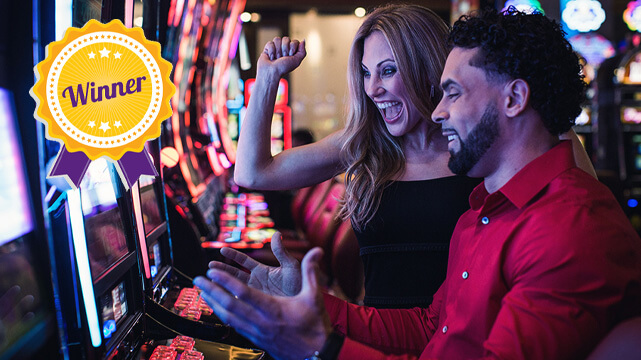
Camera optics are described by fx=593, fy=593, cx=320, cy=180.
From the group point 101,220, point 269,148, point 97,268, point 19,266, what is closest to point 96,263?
point 97,268

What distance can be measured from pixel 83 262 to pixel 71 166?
20cm

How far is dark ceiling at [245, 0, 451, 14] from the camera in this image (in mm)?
8938

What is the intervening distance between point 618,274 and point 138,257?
117 centimetres

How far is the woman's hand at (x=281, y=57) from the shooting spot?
1821mm

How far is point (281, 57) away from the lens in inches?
73.1

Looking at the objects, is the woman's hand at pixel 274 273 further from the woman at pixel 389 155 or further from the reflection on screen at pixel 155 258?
the reflection on screen at pixel 155 258

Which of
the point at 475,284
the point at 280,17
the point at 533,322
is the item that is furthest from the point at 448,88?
the point at 280,17

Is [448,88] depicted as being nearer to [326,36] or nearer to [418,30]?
[418,30]

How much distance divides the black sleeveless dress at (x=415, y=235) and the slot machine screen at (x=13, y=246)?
3.26 ft

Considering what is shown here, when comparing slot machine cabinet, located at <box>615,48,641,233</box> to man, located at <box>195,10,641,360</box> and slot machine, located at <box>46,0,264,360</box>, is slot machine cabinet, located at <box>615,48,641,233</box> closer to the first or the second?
man, located at <box>195,10,641,360</box>

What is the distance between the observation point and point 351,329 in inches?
61.9

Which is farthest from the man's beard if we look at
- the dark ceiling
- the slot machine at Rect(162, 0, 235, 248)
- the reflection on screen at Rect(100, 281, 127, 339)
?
the dark ceiling

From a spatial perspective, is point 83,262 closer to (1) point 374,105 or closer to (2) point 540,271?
(2) point 540,271

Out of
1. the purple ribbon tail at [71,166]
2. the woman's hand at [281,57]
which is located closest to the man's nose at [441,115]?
the woman's hand at [281,57]
